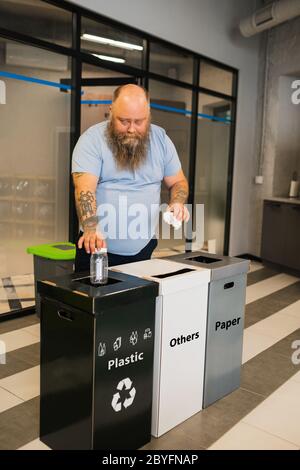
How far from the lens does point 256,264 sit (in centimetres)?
591

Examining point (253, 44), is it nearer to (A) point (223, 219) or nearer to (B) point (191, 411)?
(A) point (223, 219)

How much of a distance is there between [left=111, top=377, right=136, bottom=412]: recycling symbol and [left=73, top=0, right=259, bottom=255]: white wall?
306 cm

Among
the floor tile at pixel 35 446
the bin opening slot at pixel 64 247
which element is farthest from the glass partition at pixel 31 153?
the floor tile at pixel 35 446

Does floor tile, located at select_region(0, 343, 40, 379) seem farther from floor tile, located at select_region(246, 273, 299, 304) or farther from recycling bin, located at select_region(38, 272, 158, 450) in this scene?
floor tile, located at select_region(246, 273, 299, 304)

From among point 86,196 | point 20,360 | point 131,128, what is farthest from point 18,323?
point 131,128

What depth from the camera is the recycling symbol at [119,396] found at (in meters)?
1.71

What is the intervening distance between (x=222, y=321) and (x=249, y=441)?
547mm

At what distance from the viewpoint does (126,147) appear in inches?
Answer: 83.8

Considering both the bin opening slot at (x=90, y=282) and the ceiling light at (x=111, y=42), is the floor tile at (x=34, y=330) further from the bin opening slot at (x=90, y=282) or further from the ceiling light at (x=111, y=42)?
the ceiling light at (x=111, y=42)

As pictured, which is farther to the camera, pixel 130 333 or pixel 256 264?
pixel 256 264

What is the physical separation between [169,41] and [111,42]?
0.79 meters

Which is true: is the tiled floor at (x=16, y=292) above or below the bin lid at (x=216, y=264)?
below

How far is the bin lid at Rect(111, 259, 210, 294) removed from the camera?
1867 mm
